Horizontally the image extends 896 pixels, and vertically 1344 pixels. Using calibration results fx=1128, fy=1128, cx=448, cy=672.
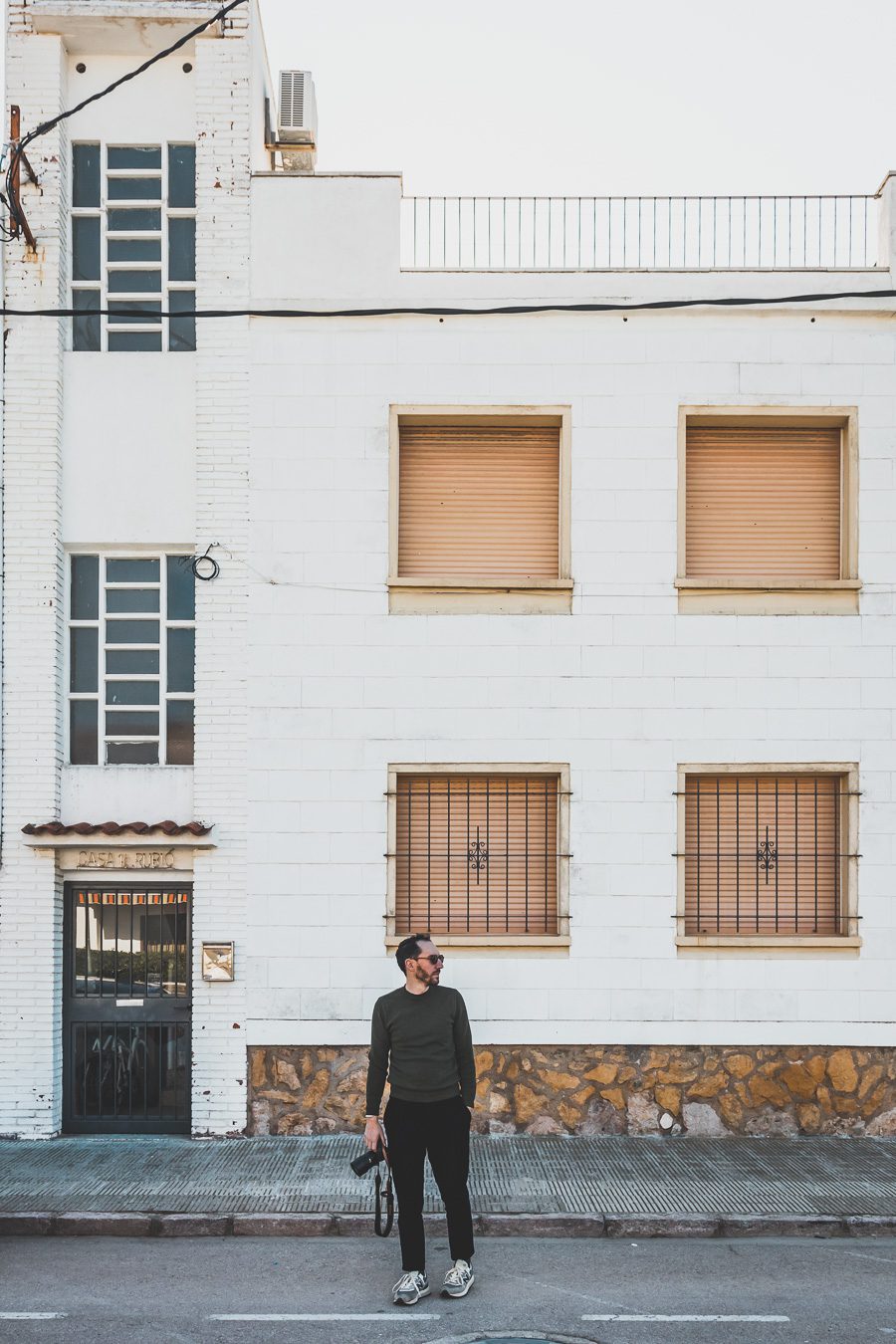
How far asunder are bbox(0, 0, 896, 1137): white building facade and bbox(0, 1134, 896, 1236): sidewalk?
1.30 feet

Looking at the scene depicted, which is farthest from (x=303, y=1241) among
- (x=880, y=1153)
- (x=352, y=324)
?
(x=352, y=324)

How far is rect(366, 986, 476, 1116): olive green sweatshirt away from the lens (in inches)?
239

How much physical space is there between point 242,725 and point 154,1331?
4.77 metres

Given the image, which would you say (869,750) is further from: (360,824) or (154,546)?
(154,546)

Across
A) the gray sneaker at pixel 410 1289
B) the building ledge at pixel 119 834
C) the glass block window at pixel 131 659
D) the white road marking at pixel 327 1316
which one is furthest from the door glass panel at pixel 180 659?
the gray sneaker at pixel 410 1289

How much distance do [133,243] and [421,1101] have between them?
7785 millimetres

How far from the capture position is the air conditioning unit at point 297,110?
35.3 feet

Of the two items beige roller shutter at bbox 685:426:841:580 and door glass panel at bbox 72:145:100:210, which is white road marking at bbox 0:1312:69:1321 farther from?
door glass panel at bbox 72:145:100:210

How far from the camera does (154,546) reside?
32.2 feet

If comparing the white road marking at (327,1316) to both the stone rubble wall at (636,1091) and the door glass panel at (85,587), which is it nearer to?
the stone rubble wall at (636,1091)

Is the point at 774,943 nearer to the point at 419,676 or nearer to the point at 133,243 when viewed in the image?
the point at 419,676

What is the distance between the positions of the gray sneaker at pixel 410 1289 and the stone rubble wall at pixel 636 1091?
128 inches

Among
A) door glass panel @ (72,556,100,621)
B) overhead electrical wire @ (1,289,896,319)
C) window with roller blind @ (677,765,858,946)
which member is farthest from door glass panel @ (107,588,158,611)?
window with roller blind @ (677,765,858,946)

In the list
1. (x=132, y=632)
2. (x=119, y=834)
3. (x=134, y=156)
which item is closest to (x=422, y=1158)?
(x=119, y=834)
